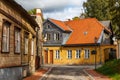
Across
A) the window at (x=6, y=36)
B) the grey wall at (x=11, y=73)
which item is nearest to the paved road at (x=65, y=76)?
the grey wall at (x=11, y=73)

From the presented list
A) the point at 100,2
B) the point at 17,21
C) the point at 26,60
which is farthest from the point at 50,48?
the point at 17,21

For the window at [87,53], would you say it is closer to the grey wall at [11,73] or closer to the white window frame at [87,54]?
the white window frame at [87,54]

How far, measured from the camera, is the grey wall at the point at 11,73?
18.0m

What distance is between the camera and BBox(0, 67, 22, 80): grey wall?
1802 cm

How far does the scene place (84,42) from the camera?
5516 centimetres

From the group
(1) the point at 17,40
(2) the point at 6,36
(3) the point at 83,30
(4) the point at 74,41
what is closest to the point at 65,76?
(1) the point at 17,40

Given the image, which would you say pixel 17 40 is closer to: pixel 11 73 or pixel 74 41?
pixel 11 73

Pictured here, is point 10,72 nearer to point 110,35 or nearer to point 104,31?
point 104,31

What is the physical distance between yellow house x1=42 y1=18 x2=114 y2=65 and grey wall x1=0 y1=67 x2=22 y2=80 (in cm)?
3127

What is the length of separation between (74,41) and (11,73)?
3730cm

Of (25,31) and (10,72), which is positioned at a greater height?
(25,31)

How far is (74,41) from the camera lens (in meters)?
57.0

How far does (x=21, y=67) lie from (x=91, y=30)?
35.1m

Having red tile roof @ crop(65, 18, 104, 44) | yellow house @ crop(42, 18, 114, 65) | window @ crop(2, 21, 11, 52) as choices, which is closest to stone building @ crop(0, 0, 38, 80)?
window @ crop(2, 21, 11, 52)
